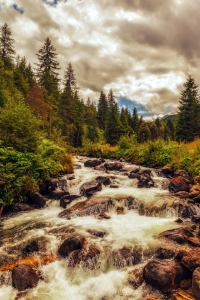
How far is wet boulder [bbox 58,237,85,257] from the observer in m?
7.88

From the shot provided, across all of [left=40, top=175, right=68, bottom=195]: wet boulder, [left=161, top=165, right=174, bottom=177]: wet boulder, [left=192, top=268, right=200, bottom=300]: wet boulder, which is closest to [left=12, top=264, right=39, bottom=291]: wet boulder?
[left=192, top=268, right=200, bottom=300]: wet boulder

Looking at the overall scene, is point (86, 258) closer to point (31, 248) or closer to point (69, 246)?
point (69, 246)

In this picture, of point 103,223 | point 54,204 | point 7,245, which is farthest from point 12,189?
point 103,223

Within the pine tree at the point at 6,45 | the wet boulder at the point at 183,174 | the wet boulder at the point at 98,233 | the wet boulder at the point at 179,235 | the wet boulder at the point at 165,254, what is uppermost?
the pine tree at the point at 6,45

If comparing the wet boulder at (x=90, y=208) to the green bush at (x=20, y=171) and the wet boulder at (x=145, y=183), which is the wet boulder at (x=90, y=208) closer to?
the green bush at (x=20, y=171)

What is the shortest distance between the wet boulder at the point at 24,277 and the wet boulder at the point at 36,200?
274 inches

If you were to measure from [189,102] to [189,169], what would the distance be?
3033 centimetres

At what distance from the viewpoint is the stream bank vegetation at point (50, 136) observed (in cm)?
1339

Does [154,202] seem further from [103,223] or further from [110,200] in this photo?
[103,223]

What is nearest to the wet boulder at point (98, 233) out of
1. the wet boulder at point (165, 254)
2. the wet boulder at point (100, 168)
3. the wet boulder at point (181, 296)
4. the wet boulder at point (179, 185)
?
the wet boulder at point (165, 254)

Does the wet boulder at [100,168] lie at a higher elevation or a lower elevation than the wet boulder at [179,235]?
higher

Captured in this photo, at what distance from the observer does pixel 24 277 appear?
6.54 m

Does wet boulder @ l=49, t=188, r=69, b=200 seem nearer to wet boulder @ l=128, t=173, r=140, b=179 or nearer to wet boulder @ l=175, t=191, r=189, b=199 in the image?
wet boulder @ l=128, t=173, r=140, b=179

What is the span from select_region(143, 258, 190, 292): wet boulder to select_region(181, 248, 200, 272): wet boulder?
0.18 m
